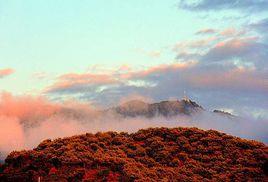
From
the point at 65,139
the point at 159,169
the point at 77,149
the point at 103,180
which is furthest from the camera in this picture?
the point at 65,139

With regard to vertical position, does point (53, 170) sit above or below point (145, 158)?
below

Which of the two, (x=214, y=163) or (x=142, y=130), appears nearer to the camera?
(x=214, y=163)

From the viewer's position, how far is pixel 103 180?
44125 mm

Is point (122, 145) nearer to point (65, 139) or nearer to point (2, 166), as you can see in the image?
point (65, 139)

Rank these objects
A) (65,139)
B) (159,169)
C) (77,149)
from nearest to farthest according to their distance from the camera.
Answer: (159,169) → (77,149) → (65,139)

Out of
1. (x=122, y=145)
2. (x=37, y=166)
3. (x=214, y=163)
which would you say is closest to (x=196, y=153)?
(x=214, y=163)

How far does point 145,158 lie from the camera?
49.2 meters

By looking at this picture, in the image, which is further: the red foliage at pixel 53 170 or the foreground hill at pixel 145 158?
the red foliage at pixel 53 170

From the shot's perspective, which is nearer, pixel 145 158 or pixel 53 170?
pixel 53 170

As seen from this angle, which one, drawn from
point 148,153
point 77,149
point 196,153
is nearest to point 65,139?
point 77,149

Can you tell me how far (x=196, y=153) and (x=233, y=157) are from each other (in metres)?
3.06

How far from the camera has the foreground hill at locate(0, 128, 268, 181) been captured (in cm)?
4566

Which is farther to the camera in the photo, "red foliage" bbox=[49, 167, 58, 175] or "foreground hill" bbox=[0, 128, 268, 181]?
"red foliage" bbox=[49, 167, 58, 175]

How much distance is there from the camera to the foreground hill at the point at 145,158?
4566cm
